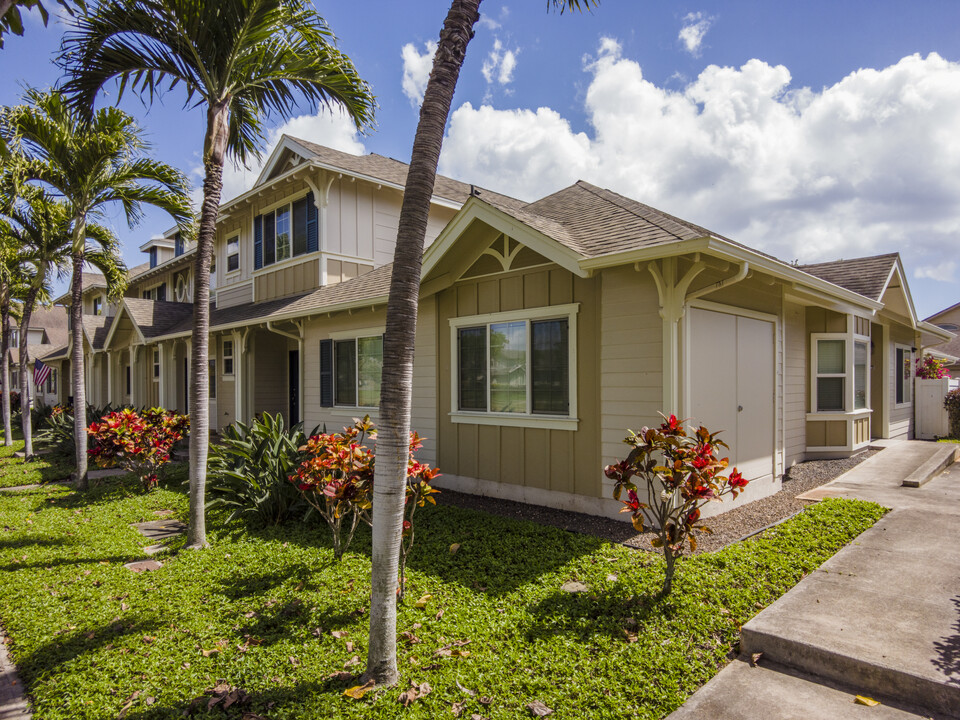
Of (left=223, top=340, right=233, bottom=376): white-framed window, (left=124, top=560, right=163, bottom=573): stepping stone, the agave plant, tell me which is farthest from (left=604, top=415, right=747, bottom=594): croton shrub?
(left=223, top=340, right=233, bottom=376): white-framed window

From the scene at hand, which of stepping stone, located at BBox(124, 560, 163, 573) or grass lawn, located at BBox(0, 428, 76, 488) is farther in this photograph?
grass lawn, located at BBox(0, 428, 76, 488)

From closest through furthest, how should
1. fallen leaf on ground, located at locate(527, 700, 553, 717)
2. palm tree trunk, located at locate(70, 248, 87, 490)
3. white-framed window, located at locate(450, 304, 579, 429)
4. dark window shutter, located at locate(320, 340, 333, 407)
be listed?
1. fallen leaf on ground, located at locate(527, 700, 553, 717)
2. white-framed window, located at locate(450, 304, 579, 429)
3. palm tree trunk, located at locate(70, 248, 87, 490)
4. dark window shutter, located at locate(320, 340, 333, 407)

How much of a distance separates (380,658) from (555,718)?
1.04 meters

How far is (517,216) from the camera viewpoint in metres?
6.76

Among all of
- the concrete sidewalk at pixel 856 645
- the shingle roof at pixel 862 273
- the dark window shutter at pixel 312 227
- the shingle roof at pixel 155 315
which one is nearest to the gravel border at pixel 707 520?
the concrete sidewalk at pixel 856 645

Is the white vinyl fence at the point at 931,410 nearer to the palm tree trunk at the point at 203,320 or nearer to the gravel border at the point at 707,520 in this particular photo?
the gravel border at the point at 707,520

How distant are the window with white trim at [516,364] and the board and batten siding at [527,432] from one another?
17 centimetres

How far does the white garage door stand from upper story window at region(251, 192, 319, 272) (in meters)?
9.19

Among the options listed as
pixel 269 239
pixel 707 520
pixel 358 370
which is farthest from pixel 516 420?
pixel 269 239

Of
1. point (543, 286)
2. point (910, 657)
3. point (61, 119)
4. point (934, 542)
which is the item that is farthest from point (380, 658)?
point (61, 119)

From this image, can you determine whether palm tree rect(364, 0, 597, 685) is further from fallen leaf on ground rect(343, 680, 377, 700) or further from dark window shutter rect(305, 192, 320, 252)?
dark window shutter rect(305, 192, 320, 252)

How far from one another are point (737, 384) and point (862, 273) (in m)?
6.93

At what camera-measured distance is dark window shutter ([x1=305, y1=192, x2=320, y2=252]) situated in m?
12.5

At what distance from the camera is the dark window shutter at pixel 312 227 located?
12.5 meters
